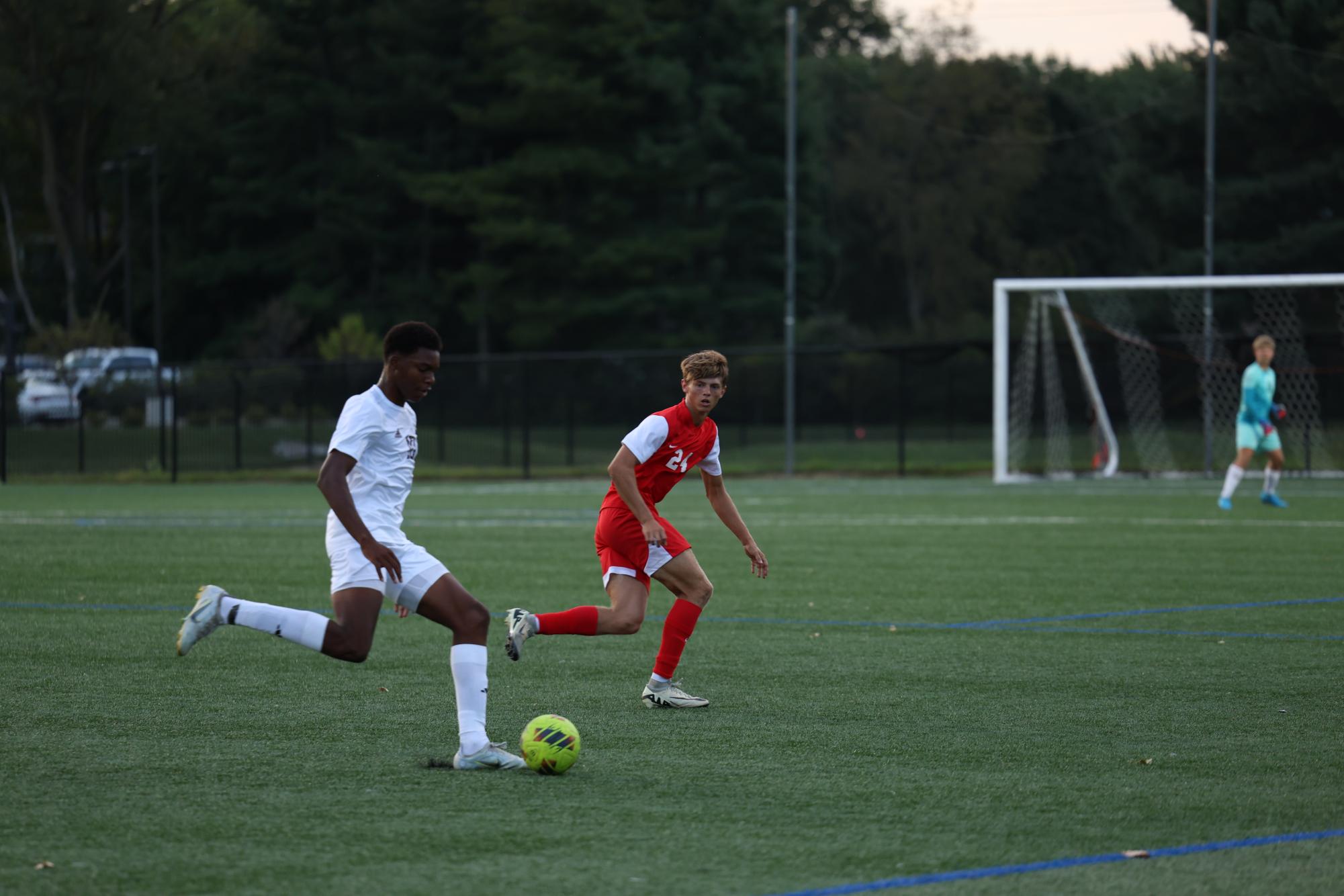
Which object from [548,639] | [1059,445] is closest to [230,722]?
[548,639]

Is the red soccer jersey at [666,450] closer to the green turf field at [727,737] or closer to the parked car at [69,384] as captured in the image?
the green turf field at [727,737]

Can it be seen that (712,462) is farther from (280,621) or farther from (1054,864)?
(1054,864)

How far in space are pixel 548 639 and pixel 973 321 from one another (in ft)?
179

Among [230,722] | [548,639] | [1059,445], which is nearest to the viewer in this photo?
[230,722]

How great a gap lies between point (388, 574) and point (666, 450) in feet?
6.93

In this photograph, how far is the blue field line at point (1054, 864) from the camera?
4516 millimetres

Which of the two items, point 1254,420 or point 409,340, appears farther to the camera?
point 1254,420

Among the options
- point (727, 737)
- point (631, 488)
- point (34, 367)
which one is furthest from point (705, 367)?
point (34, 367)

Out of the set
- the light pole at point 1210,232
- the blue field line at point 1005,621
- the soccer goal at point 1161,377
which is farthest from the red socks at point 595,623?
the light pole at point 1210,232

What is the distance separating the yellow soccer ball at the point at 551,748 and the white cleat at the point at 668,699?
148 centimetres

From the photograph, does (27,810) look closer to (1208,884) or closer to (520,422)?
(1208,884)

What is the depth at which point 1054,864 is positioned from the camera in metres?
4.76

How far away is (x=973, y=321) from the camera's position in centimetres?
6281

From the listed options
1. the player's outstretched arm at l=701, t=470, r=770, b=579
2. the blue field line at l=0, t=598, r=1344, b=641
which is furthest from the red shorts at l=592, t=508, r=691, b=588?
the blue field line at l=0, t=598, r=1344, b=641
